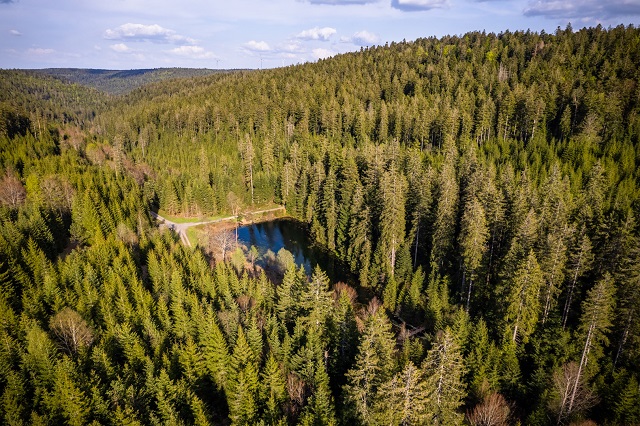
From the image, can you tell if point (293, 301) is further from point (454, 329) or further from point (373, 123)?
point (373, 123)

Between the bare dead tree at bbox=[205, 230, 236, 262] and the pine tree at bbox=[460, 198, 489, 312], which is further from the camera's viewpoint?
the bare dead tree at bbox=[205, 230, 236, 262]

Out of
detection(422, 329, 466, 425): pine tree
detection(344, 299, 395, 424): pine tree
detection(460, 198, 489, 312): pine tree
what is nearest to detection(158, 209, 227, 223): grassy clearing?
detection(460, 198, 489, 312): pine tree

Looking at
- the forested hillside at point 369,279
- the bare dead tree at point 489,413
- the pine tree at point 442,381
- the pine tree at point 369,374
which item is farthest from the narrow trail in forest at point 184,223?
the pine tree at point 442,381

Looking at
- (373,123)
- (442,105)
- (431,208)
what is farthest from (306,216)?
(442,105)

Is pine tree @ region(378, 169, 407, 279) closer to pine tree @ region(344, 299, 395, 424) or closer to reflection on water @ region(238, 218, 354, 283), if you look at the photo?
reflection on water @ region(238, 218, 354, 283)

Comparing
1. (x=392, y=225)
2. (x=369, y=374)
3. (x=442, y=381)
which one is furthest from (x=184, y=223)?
(x=442, y=381)

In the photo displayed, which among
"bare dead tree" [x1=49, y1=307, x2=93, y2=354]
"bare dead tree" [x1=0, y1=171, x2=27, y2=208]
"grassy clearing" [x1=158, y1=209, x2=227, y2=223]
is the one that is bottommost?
"grassy clearing" [x1=158, y1=209, x2=227, y2=223]

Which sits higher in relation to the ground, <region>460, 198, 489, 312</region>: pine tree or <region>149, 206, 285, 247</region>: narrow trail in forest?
<region>460, 198, 489, 312</region>: pine tree

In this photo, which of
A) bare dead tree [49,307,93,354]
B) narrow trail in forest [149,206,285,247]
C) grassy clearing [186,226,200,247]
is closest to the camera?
bare dead tree [49,307,93,354]
